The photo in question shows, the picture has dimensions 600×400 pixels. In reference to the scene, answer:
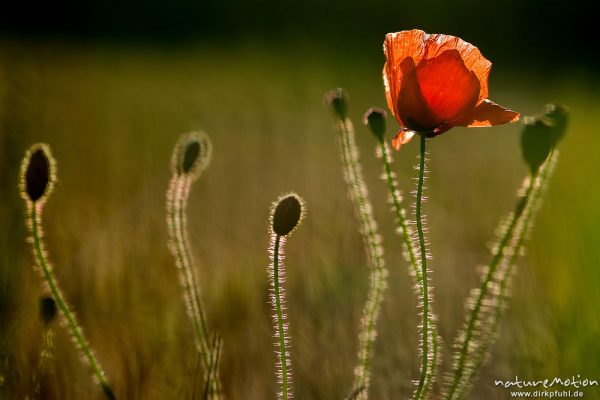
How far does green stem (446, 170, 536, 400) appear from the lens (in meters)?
0.93

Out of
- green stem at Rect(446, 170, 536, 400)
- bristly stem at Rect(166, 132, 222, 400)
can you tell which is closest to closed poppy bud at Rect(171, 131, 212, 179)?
bristly stem at Rect(166, 132, 222, 400)

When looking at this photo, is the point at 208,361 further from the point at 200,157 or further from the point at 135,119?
the point at 135,119

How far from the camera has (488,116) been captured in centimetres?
100

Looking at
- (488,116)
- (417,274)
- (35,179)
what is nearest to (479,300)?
(417,274)

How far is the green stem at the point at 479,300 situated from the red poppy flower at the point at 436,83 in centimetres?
12

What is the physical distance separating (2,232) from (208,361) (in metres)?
0.71

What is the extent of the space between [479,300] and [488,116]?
0.22 metres

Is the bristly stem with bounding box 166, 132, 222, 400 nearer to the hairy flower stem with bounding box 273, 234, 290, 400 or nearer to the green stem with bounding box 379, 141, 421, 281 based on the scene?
the hairy flower stem with bounding box 273, 234, 290, 400

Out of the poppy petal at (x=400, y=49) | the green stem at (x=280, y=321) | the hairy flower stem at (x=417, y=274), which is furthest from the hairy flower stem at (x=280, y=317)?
the poppy petal at (x=400, y=49)

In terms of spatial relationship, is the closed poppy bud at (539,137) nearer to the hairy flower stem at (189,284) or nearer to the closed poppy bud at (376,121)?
the closed poppy bud at (376,121)

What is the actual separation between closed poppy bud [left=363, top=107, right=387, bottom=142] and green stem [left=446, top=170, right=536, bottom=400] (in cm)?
20

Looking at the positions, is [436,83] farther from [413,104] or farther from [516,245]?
[516,245]

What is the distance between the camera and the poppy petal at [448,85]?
1.00 m

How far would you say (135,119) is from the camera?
3391mm
